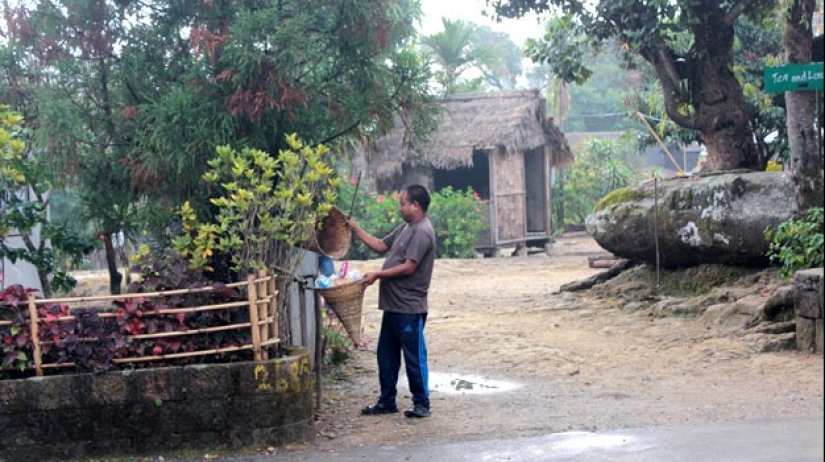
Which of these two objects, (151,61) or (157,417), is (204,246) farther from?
(151,61)

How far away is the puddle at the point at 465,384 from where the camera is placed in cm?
883

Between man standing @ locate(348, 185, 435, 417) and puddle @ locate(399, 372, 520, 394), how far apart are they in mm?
1198

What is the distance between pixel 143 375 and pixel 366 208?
17604 millimetres

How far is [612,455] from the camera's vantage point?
6.18 metres

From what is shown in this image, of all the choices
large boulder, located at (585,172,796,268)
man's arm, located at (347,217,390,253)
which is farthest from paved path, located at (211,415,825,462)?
large boulder, located at (585,172,796,268)

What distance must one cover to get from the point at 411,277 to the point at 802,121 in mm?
5386

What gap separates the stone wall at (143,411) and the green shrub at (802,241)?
575 cm

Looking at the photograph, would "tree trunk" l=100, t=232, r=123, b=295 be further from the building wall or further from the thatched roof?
the building wall

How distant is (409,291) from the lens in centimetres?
754

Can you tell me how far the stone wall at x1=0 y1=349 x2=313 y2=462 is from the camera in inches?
255

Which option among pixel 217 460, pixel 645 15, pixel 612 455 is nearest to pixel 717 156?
pixel 645 15

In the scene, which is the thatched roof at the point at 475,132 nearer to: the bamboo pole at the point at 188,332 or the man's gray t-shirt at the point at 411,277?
the man's gray t-shirt at the point at 411,277

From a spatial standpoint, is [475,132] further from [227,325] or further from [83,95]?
[227,325]

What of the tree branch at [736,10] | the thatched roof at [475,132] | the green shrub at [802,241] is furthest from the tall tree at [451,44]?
the green shrub at [802,241]
